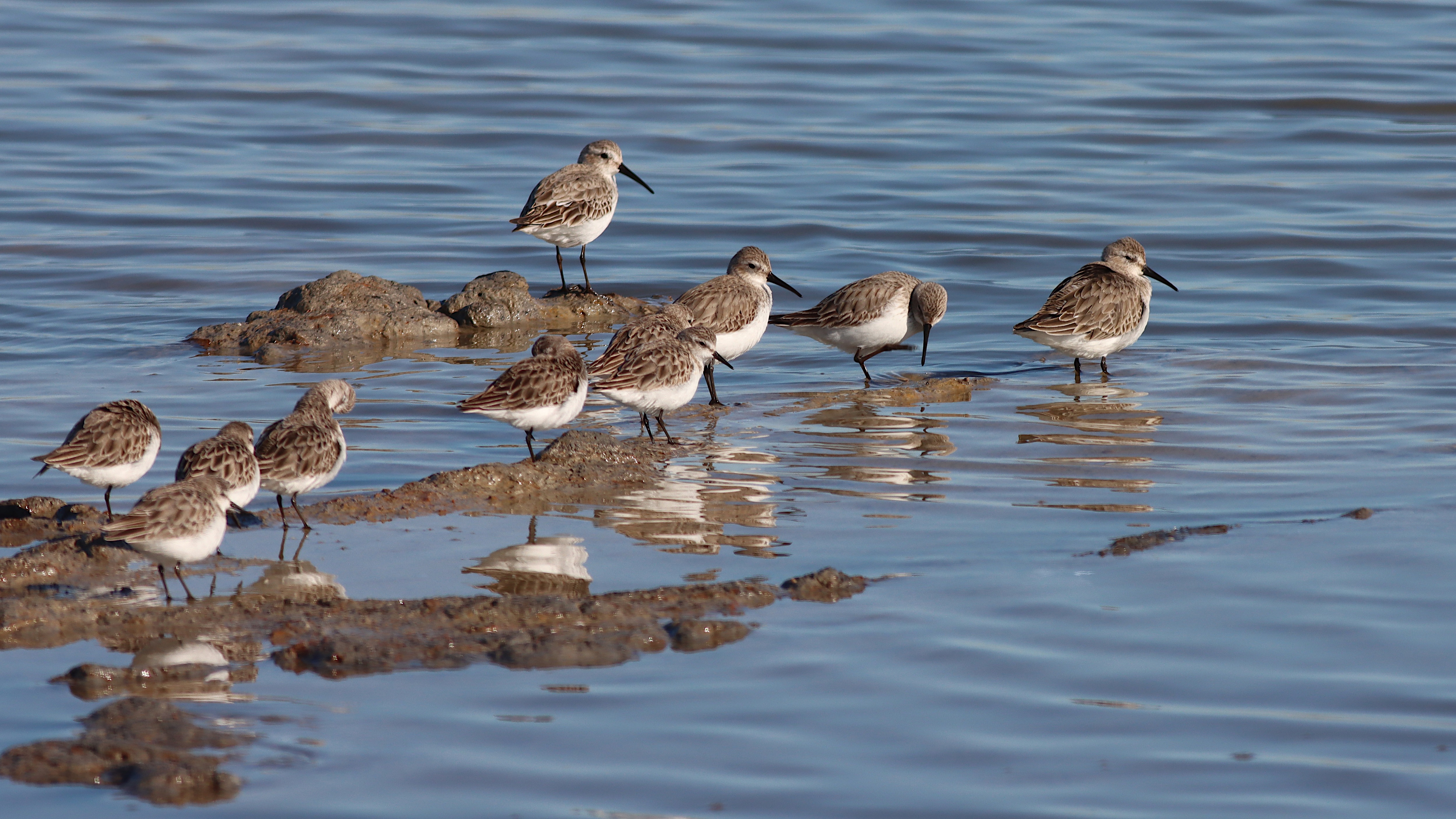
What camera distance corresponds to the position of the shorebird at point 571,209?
14.6 metres

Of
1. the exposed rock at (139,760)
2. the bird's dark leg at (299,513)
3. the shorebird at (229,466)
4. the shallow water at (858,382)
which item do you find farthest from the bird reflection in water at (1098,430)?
the exposed rock at (139,760)

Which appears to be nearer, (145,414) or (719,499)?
(145,414)

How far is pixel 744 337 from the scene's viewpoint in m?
11.7

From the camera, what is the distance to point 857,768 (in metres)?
5.43

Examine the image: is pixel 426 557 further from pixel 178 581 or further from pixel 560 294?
pixel 560 294

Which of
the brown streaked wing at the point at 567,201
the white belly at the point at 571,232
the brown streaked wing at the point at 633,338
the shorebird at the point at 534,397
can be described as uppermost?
the brown streaked wing at the point at 567,201

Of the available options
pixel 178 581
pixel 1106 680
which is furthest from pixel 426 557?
pixel 1106 680

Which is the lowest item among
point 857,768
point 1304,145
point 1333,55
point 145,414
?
point 857,768

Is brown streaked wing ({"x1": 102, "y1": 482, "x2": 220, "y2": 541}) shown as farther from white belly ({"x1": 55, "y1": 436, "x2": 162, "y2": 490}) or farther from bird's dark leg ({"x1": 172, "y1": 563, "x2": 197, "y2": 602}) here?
white belly ({"x1": 55, "y1": 436, "x2": 162, "y2": 490})

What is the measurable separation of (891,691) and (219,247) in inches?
513

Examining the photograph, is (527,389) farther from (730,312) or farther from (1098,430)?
(1098,430)

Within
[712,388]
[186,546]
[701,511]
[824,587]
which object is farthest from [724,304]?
[186,546]

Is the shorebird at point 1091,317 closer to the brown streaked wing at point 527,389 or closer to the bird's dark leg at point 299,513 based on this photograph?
the brown streaked wing at point 527,389

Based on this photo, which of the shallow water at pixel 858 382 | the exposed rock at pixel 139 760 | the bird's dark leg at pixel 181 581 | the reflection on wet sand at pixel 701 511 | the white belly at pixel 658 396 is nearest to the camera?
the exposed rock at pixel 139 760
